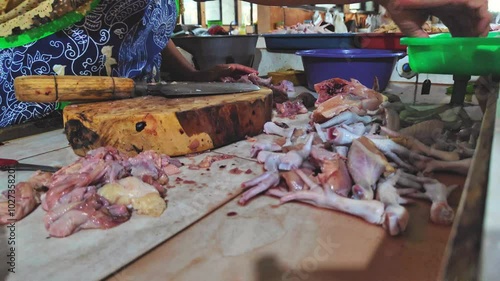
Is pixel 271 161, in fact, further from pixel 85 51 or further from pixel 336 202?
pixel 85 51

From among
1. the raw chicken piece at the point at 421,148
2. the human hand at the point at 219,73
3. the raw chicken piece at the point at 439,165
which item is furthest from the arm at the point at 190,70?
the raw chicken piece at the point at 439,165

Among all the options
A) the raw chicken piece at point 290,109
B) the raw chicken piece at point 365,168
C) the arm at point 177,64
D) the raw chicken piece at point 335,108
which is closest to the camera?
the raw chicken piece at point 365,168

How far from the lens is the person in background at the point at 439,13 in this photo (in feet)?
3.40

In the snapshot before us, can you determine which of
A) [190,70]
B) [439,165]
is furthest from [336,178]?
[190,70]

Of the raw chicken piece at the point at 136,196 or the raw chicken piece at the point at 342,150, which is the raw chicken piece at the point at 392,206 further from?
the raw chicken piece at the point at 136,196

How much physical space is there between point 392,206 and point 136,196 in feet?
1.72

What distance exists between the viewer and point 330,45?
8.36 ft

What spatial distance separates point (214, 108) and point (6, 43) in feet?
2.43

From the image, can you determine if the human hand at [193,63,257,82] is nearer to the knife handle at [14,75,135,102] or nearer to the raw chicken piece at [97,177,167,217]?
the knife handle at [14,75,135,102]

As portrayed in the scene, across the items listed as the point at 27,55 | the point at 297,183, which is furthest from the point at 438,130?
the point at 27,55

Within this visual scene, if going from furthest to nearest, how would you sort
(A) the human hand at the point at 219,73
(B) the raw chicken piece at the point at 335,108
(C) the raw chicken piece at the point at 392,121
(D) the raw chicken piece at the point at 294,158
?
(A) the human hand at the point at 219,73
(B) the raw chicken piece at the point at 335,108
(C) the raw chicken piece at the point at 392,121
(D) the raw chicken piece at the point at 294,158

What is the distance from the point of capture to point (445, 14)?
1.14m

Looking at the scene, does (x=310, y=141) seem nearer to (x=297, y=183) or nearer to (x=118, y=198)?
(x=297, y=183)

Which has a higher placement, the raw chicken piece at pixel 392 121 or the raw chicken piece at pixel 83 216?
the raw chicken piece at pixel 392 121
